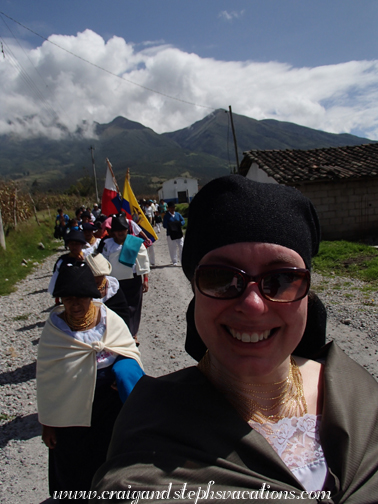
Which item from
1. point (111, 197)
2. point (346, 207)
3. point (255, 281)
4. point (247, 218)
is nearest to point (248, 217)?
point (247, 218)

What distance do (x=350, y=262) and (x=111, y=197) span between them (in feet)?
22.2

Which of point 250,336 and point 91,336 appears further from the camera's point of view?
point 91,336

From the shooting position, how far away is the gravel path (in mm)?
3284

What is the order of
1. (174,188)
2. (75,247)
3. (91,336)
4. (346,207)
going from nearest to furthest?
(91,336) < (75,247) < (346,207) < (174,188)

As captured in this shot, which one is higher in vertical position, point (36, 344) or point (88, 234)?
point (88, 234)

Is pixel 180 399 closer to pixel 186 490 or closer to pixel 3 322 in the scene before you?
pixel 186 490

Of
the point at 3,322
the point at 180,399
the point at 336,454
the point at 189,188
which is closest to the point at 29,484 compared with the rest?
the point at 180,399

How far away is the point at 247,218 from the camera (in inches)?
44.1

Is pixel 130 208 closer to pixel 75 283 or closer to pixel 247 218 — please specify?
pixel 75 283

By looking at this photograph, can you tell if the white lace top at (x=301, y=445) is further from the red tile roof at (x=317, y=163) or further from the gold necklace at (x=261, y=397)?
the red tile roof at (x=317, y=163)

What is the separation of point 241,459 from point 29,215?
23873mm

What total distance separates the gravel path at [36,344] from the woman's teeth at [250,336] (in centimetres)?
276

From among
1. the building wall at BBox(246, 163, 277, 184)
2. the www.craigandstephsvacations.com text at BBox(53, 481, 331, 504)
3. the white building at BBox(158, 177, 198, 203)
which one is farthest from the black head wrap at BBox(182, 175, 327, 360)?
the white building at BBox(158, 177, 198, 203)

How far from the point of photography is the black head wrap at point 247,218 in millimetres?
1111
